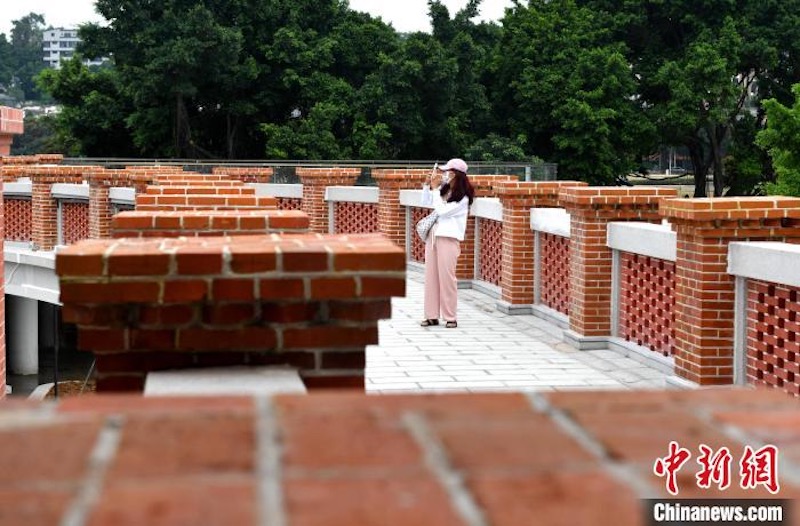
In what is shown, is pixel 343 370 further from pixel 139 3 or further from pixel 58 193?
pixel 139 3

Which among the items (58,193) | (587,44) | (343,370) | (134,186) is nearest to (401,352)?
Answer: (343,370)

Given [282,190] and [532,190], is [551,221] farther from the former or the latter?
[282,190]

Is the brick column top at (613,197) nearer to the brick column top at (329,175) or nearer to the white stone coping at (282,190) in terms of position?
the brick column top at (329,175)

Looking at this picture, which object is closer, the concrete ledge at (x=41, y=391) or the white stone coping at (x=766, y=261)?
the white stone coping at (x=766, y=261)

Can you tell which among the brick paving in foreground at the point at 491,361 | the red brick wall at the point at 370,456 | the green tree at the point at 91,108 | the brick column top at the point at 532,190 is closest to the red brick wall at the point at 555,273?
the brick paving in foreground at the point at 491,361

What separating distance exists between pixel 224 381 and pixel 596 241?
802 centimetres

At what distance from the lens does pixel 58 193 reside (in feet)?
81.9

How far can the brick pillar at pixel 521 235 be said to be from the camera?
13930 millimetres

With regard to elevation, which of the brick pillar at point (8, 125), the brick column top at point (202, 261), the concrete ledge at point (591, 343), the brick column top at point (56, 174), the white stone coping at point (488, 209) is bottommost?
the concrete ledge at point (591, 343)

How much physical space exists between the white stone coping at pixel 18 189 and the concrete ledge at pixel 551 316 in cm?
1553

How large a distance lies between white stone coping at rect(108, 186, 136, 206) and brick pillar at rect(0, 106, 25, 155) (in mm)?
11402

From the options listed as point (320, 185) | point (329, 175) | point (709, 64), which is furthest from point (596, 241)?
point (709, 64)

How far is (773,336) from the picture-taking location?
8367mm

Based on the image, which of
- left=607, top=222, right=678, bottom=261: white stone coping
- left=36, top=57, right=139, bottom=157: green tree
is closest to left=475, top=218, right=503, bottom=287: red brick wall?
left=607, top=222, right=678, bottom=261: white stone coping
